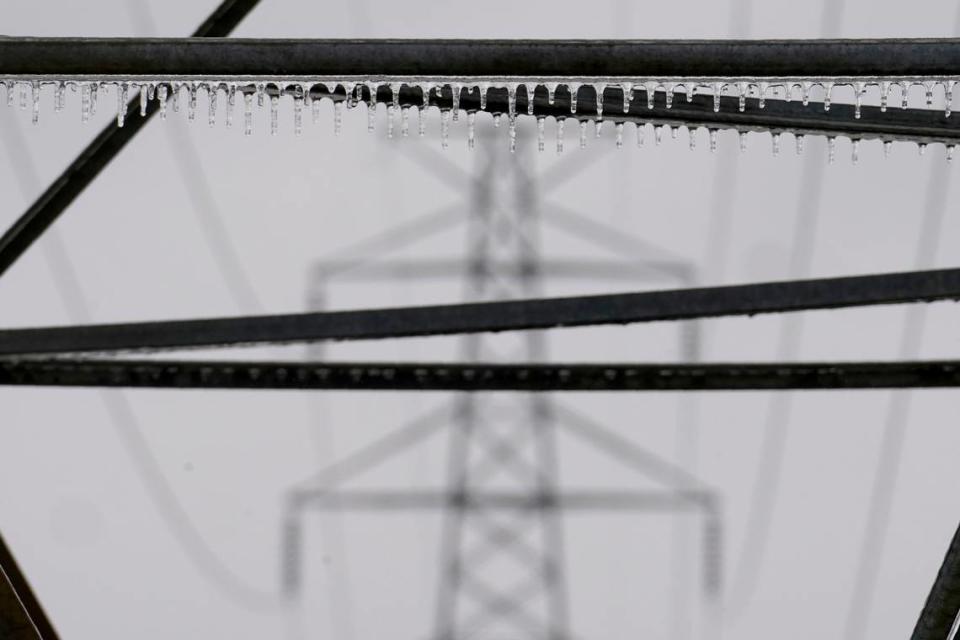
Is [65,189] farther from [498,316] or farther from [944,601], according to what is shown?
[944,601]

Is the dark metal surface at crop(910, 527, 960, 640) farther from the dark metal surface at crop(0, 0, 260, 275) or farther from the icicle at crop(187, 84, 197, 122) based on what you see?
the dark metal surface at crop(0, 0, 260, 275)

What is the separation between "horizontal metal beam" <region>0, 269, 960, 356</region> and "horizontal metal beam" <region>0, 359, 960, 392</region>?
0.80 meters

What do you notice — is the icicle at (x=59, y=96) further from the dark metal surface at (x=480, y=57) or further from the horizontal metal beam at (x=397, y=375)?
the horizontal metal beam at (x=397, y=375)

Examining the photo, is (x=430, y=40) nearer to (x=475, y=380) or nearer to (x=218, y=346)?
(x=218, y=346)

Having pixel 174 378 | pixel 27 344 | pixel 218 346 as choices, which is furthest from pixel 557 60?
pixel 174 378

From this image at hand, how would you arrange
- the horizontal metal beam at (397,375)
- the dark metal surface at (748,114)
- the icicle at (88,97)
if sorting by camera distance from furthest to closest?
the horizontal metal beam at (397,375), the dark metal surface at (748,114), the icicle at (88,97)

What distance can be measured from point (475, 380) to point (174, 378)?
1.43 metres

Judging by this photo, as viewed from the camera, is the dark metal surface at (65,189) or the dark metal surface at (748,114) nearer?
the dark metal surface at (748,114)

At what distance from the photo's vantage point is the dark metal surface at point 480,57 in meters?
4.18

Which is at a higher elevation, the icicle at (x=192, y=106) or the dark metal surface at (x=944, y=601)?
the icicle at (x=192, y=106)

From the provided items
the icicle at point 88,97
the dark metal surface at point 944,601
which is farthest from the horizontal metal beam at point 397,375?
the icicle at point 88,97

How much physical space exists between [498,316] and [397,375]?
67.3 inches

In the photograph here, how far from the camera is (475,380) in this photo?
850 centimetres

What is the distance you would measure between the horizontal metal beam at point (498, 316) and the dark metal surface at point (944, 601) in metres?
1.04
